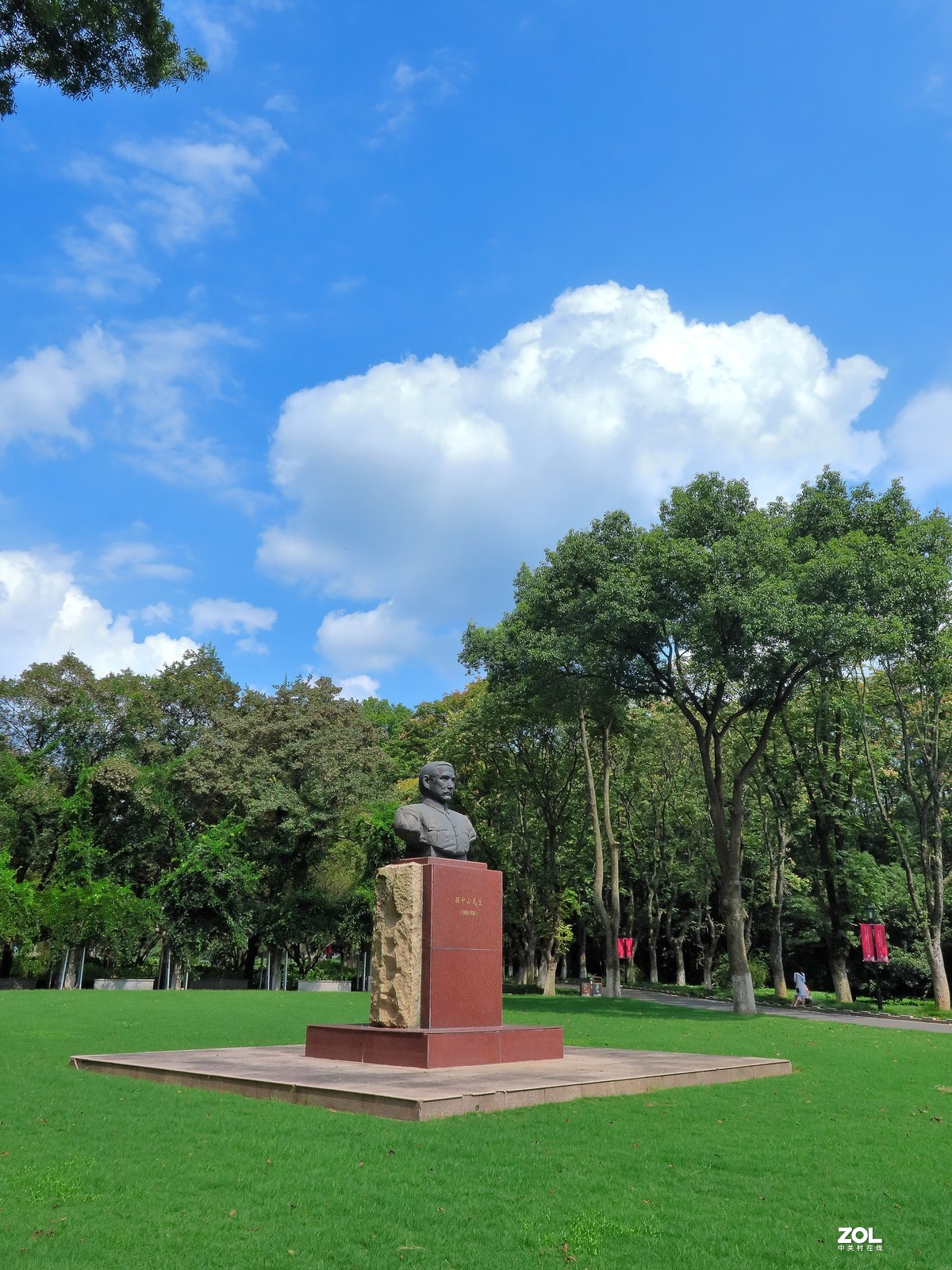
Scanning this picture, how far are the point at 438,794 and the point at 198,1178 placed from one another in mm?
6306

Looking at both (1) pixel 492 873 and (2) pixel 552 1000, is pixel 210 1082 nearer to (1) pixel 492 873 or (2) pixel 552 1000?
(1) pixel 492 873

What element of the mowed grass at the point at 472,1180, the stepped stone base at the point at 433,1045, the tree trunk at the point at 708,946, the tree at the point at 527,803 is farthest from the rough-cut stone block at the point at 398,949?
the tree trunk at the point at 708,946

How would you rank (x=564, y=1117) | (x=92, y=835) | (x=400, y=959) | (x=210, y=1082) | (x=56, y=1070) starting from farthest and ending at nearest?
(x=92, y=835) < (x=400, y=959) < (x=56, y=1070) < (x=210, y=1082) < (x=564, y=1117)

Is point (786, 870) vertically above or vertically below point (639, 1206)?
above

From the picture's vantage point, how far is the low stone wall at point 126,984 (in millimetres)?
31875

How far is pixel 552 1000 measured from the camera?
78.0ft

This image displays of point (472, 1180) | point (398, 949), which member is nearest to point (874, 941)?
point (398, 949)

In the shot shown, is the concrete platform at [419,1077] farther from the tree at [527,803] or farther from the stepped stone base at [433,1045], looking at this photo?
the tree at [527,803]

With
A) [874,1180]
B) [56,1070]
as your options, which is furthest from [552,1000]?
[874,1180]

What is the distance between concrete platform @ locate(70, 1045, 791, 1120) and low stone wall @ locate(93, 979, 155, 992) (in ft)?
76.5

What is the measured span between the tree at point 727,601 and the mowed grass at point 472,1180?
1022 centimetres

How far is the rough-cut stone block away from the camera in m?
10.1

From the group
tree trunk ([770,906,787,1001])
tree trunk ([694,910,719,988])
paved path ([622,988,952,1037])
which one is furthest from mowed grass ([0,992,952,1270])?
tree trunk ([694,910,719,988])

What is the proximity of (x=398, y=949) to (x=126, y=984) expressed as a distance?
25.9m
